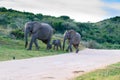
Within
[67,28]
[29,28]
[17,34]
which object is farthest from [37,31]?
[67,28]

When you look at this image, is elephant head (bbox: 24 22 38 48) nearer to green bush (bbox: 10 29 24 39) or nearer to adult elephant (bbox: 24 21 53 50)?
adult elephant (bbox: 24 21 53 50)

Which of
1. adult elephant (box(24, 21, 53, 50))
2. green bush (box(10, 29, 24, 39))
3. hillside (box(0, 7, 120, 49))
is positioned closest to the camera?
adult elephant (box(24, 21, 53, 50))

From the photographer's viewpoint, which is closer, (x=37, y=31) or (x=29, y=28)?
(x=29, y=28)

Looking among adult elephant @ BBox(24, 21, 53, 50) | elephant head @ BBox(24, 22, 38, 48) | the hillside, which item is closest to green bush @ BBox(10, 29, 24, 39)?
the hillside

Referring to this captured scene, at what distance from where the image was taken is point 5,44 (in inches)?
1217

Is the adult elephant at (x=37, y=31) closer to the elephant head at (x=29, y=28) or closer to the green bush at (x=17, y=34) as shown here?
the elephant head at (x=29, y=28)

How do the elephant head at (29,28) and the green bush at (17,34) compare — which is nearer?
the elephant head at (29,28)

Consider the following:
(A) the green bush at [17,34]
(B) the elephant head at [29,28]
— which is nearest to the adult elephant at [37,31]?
(B) the elephant head at [29,28]

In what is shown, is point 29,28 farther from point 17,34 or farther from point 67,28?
point 67,28

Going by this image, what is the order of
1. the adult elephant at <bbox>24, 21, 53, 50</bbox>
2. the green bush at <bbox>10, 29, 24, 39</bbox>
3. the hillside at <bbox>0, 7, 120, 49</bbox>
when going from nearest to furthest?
1. the adult elephant at <bbox>24, 21, 53, 50</bbox>
2. the green bush at <bbox>10, 29, 24, 39</bbox>
3. the hillside at <bbox>0, 7, 120, 49</bbox>

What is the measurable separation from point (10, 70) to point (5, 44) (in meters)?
16.0

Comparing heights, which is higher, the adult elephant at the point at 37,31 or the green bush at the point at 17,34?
the adult elephant at the point at 37,31

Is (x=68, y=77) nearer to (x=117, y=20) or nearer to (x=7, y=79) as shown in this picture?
(x=7, y=79)

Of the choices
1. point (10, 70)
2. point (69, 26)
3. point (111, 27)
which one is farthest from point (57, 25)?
point (10, 70)
